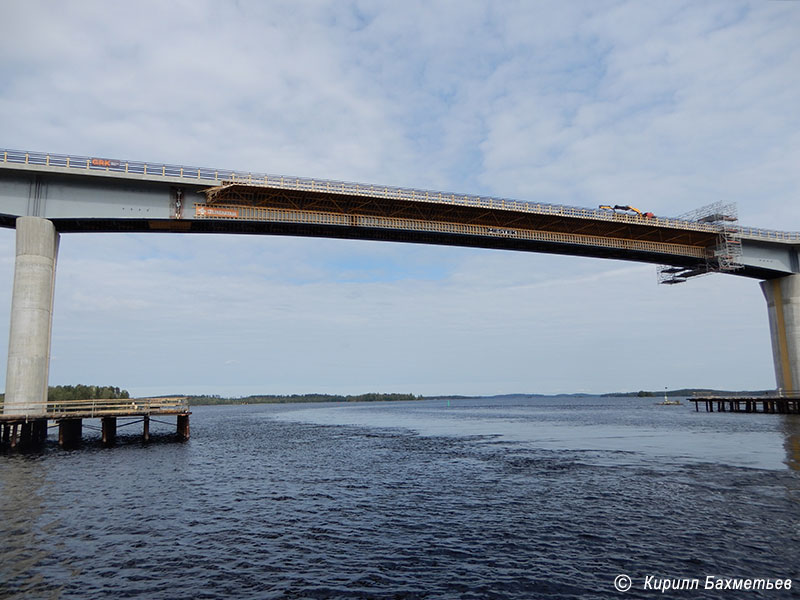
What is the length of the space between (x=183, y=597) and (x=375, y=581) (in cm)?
467

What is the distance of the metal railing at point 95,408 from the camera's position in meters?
37.4

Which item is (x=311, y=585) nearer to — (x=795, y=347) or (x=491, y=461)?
(x=491, y=461)

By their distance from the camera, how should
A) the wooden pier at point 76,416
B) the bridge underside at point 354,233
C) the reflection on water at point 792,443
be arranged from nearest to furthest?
the reflection on water at point 792,443 < the wooden pier at point 76,416 < the bridge underside at point 354,233

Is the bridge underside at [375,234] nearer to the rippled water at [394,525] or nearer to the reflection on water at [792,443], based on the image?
the rippled water at [394,525]

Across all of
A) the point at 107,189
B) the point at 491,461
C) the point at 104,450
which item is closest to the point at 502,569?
the point at 491,461

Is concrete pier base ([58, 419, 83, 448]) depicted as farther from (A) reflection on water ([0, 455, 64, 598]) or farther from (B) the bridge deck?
(B) the bridge deck

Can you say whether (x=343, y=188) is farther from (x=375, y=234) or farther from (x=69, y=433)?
(x=69, y=433)

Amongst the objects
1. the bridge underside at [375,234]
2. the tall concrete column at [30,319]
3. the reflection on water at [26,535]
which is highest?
the bridge underside at [375,234]

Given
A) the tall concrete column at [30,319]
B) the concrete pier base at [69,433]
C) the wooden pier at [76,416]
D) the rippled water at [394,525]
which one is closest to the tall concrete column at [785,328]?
the rippled water at [394,525]

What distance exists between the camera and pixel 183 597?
11.9 meters

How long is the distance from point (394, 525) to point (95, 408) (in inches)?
1470

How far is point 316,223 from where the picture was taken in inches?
1955

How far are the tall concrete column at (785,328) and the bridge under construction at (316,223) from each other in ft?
0.45

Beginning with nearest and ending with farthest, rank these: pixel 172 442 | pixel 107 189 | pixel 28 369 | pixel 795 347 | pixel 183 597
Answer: pixel 183 597
pixel 28 369
pixel 107 189
pixel 172 442
pixel 795 347
